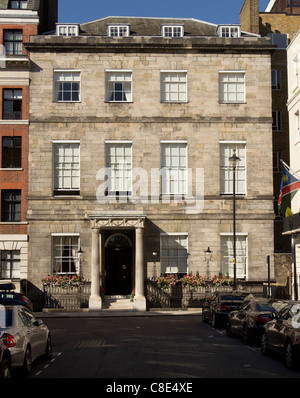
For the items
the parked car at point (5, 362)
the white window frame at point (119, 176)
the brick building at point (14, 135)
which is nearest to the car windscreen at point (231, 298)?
the white window frame at point (119, 176)

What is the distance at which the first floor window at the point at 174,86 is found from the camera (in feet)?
135

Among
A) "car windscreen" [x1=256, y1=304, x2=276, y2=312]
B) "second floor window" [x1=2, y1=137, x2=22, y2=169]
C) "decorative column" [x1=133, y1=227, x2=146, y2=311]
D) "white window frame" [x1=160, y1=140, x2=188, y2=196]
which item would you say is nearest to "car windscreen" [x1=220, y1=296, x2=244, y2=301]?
"car windscreen" [x1=256, y1=304, x2=276, y2=312]

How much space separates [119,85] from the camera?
41.1 meters

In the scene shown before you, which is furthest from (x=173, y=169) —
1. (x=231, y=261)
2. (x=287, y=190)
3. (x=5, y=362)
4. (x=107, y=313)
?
(x=5, y=362)

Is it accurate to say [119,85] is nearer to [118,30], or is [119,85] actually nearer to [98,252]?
[118,30]

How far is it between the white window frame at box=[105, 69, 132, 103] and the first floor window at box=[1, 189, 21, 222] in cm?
870

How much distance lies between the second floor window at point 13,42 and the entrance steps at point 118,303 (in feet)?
56.3

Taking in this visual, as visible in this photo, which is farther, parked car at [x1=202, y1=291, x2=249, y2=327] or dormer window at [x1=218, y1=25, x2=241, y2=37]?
dormer window at [x1=218, y1=25, x2=241, y2=37]

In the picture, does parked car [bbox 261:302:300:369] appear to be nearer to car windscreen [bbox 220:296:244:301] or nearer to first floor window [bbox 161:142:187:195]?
car windscreen [bbox 220:296:244:301]

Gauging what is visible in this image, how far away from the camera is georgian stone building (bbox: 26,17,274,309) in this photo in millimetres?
39688

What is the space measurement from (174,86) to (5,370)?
31210 mm

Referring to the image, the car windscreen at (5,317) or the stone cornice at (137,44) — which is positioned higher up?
the stone cornice at (137,44)

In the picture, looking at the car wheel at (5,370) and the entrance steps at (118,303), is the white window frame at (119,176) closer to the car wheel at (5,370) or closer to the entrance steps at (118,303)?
the entrance steps at (118,303)
